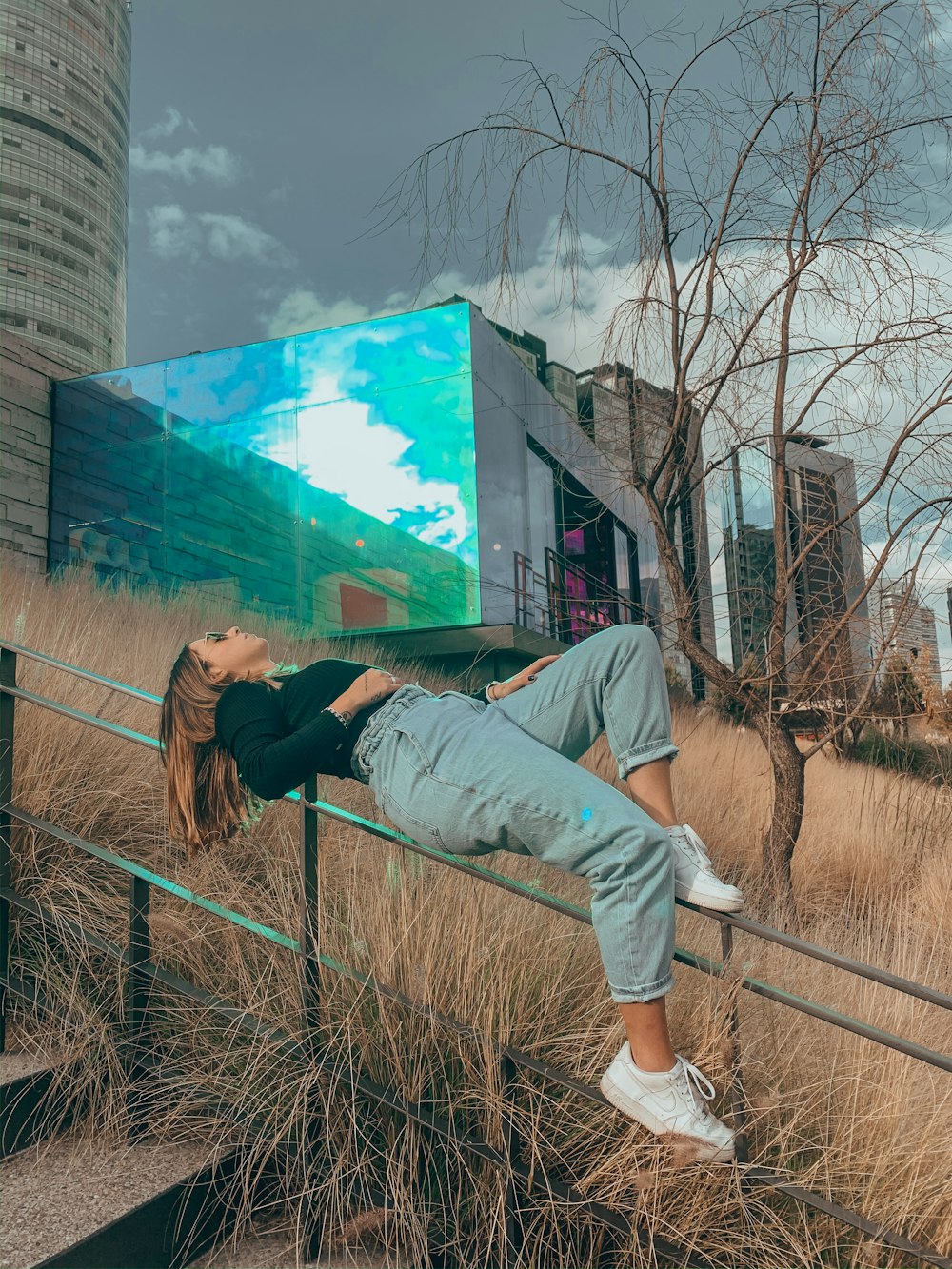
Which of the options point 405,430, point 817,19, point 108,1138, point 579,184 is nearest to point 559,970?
point 108,1138

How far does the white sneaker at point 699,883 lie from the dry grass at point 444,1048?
0.99 feet

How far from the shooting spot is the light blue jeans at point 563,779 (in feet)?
5.42

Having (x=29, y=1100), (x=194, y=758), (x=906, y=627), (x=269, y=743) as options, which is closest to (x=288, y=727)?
(x=269, y=743)

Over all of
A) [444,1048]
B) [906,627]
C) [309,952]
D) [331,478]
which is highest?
[331,478]

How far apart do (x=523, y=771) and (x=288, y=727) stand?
25.3 inches

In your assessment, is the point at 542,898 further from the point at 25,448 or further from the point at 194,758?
the point at 25,448

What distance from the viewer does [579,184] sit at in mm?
3688

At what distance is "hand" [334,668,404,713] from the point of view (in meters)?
2.03

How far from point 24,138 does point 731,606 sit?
8119 cm

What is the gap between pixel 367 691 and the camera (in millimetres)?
2078

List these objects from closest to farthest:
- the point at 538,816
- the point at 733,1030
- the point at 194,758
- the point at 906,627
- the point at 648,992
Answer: the point at 648,992 → the point at 538,816 → the point at 733,1030 → the point at 194,758 → the point at 906,627

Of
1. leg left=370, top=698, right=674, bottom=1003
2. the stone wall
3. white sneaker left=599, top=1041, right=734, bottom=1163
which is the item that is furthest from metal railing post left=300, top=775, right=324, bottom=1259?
the stone wall

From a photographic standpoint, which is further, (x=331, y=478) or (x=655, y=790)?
(x=331, y=478)

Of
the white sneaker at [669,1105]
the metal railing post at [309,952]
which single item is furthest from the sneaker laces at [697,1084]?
the metal railing post at [309,952]
